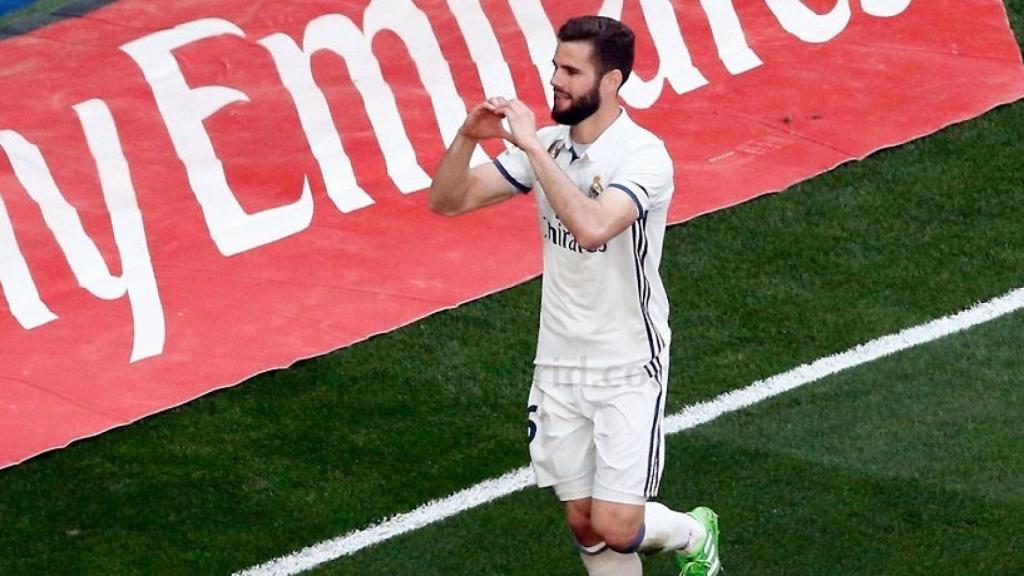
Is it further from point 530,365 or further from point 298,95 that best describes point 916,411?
point 298,95

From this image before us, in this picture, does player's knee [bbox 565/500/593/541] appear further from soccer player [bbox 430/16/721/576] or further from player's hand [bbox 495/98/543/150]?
player's hand [bbox 495/98/543/150]

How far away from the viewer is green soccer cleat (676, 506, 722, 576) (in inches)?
260

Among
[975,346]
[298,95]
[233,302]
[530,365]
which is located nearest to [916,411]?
[975,346]

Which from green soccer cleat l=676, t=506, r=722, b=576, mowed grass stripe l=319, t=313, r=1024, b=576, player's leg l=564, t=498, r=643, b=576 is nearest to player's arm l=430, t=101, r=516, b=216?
player's leg l=564, t=498, r=643, b=576

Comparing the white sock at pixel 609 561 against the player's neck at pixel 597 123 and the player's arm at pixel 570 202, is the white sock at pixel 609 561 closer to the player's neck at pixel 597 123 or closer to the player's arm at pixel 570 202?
the player's arm at pixel 570 202

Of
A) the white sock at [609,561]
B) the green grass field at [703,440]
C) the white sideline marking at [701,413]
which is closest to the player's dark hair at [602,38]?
the white sock at [609,561]

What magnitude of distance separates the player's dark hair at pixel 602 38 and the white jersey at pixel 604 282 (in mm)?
234

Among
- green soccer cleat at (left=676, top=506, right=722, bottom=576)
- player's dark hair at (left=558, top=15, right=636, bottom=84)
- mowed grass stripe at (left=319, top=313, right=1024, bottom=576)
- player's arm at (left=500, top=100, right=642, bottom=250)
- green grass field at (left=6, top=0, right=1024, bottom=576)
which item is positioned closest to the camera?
player's arm at (left=500, top=100, right=642, bottom=250)

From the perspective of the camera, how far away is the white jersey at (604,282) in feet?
19.9

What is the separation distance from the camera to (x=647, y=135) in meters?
6.10

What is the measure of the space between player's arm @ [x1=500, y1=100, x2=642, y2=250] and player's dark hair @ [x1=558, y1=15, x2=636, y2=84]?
0.32 m

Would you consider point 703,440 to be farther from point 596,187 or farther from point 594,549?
point 596,187

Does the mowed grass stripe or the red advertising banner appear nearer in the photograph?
the mowed grass stripe

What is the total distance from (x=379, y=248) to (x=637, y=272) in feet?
12.9
